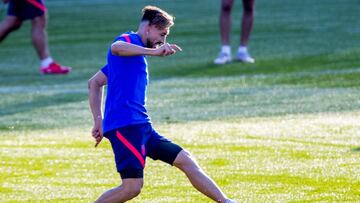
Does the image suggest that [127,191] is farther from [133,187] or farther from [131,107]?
[131,107]

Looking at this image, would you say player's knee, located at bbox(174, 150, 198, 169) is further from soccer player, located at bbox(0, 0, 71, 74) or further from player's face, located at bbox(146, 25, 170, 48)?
soccer player, located at bbox(0, 0, 71, 74)

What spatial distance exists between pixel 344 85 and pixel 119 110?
7.33 metres

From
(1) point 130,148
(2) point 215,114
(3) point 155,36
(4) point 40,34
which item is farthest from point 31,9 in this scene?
(1) point 130,148

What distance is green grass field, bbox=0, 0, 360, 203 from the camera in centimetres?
852

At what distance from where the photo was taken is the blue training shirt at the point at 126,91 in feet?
22.8

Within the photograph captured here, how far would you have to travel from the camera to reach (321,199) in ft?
25.5

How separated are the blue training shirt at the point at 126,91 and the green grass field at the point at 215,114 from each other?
3.84 ft

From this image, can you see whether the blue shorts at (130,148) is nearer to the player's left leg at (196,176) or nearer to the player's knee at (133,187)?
the player's knee at (133,187)

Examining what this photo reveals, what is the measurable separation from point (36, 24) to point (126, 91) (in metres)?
9.16

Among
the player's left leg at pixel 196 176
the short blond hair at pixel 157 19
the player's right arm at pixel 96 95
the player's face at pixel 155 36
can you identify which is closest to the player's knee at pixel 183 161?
the player's left leg at pixel 196 176

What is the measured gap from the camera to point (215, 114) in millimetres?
12336

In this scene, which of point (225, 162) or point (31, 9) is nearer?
point (225, 162)

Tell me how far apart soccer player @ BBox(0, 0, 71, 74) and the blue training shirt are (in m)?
8.93

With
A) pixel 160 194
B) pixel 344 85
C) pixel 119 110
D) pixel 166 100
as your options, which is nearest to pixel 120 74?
pixel 119 110
